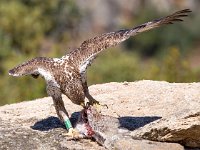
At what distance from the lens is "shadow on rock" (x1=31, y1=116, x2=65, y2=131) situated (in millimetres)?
10719

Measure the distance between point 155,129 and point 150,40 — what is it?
140ft

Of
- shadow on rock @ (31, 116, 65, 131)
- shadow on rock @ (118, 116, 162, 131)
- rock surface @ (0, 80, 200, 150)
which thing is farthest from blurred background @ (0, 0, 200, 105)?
shadow on rock @ (118, 116, 162, 131)

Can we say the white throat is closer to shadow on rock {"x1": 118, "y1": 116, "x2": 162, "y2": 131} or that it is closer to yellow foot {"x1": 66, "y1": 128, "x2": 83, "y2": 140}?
yellow foot {"x1": 66, "y1": 128, "x2": 83, "y2": 140}

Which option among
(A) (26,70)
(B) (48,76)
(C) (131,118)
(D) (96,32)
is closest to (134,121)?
(C) (131,118)

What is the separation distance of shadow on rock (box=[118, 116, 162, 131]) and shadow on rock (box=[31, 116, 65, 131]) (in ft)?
2.81

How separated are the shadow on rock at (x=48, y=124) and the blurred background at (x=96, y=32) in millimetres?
2783

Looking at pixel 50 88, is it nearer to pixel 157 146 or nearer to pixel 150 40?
pixel 157 146

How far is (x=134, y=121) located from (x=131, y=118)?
16 cm

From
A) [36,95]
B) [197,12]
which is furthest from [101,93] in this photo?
[197,12]

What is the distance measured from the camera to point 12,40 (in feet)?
109

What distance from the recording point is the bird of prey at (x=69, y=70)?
10047mm

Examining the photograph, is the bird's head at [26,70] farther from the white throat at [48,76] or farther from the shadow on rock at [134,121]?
the shadow on rock at [134,121]

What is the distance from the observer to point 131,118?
11109mm

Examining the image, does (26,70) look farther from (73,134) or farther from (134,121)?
(134,121)
